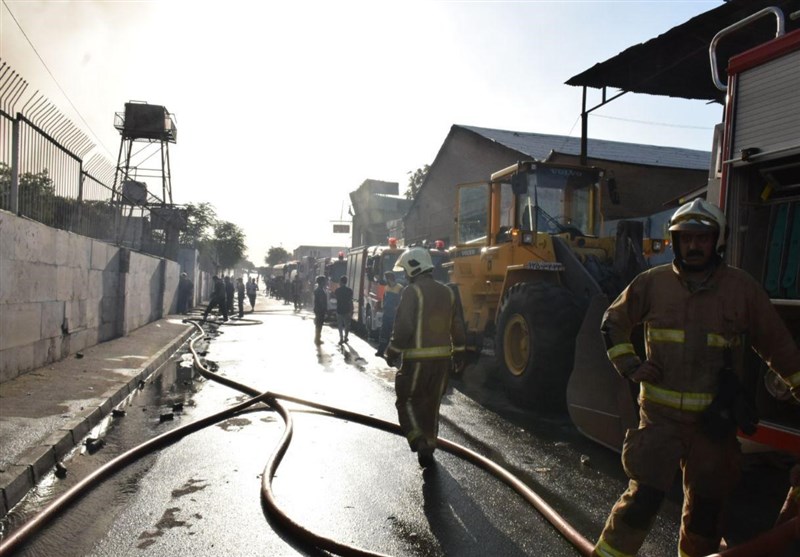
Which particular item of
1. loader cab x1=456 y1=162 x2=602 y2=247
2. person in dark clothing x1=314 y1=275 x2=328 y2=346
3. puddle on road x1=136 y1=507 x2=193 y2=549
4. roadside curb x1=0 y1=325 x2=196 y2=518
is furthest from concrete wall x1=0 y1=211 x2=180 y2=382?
loader cab x1=456 y1=162 x2=602 y2=247

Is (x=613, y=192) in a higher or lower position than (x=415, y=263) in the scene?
higher

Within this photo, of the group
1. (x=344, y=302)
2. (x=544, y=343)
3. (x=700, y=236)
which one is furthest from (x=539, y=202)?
(x=344, y=302)

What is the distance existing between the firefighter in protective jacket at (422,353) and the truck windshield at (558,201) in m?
3.83

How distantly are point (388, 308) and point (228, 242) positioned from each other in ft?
184

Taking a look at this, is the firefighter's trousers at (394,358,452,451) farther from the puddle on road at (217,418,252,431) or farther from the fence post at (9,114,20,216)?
the fence post at (9,114,20,216)

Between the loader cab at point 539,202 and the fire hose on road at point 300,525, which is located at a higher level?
the loader cab at point 539,202

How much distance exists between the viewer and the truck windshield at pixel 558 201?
30.3ft

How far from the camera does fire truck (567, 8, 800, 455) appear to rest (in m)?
4.11

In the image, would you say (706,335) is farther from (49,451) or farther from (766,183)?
(49,451)

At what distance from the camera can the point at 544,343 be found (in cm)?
732

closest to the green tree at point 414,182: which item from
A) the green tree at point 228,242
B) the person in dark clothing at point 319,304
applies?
the green tree at point 228,242

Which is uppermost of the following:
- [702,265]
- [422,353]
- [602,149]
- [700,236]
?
[602,149]

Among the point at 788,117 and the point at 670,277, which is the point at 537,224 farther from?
the point at 670,277

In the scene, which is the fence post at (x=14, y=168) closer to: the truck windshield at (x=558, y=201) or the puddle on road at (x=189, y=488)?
the puddle on road at (x=189, y=488)
